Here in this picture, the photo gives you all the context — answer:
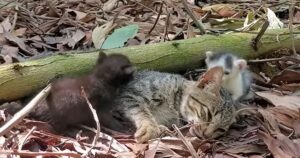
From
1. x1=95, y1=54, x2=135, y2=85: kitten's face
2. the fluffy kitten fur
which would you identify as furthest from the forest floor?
x1=95, y1=54, x2=135, y2=85: kitten's face

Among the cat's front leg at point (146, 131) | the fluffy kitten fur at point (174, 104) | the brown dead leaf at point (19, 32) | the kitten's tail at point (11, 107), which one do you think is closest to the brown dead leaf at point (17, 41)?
the brown dead leaf at point (19, 32)

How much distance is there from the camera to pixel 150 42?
5.65 m

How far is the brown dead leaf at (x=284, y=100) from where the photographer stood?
4293 mm

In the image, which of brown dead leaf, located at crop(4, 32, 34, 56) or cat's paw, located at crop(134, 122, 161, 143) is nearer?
cat's paw, located at crop(134, 122, 161, 143)

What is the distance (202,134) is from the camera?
12.4 feet

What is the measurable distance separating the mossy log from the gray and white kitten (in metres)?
0.18

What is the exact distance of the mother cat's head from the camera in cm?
385

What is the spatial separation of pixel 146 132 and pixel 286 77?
1.53 meters

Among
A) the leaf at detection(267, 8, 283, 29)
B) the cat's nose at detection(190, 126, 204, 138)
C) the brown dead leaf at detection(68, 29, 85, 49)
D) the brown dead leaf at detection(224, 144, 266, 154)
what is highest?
the leaf at detection(267, 8, 283, 29)

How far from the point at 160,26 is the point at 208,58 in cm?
145

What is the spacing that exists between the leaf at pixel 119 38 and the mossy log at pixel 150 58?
0.29 meters

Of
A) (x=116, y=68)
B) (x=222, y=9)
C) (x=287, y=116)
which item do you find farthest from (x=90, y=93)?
(x=222, y=9)

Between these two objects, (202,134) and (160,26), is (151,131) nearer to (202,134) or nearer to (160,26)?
(202,134)

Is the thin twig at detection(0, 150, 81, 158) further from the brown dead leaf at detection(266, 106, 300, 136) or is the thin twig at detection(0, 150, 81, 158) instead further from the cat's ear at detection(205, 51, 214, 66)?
the cat's ear at detection(205, 51, 214, 66)
